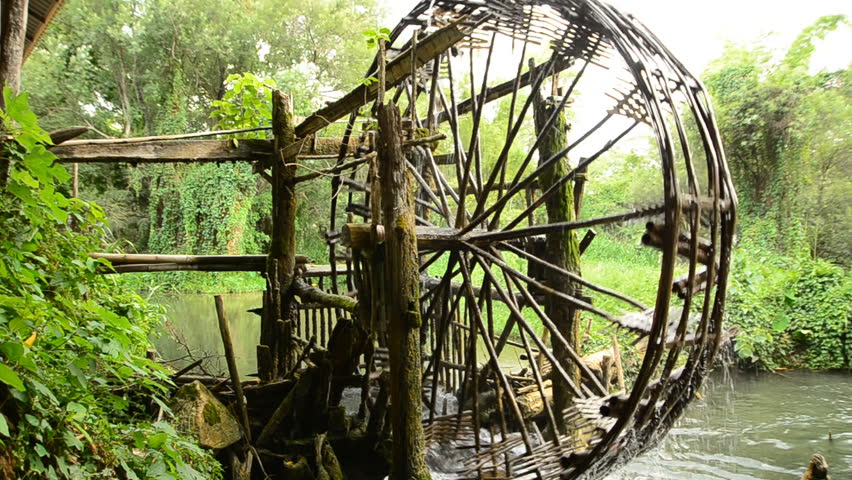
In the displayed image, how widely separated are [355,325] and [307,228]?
15593 mm

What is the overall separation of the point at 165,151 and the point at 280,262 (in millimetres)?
1656

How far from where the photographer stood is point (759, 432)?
7.04m

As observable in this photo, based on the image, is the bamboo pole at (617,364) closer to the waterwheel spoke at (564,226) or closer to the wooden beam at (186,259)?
the waterwheel spoke at (564,226)

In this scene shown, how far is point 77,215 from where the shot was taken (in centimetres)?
263

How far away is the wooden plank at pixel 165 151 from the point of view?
5.15 metres

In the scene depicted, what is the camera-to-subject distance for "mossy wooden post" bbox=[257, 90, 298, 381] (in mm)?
5824

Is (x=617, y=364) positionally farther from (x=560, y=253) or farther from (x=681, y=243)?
(x=681, y=243)

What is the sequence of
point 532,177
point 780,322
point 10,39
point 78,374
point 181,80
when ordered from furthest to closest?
point 181,80
point 780,322
point 532,177
point 10,39
point 78,374

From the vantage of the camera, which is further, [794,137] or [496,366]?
[794,137]

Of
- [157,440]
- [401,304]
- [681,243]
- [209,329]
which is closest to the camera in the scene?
[157,440]

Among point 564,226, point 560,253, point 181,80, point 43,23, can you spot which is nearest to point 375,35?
point 564,226

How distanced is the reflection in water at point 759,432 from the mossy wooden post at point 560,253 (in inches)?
52.2

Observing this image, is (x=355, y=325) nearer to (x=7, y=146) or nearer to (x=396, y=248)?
(x=396, y=248)

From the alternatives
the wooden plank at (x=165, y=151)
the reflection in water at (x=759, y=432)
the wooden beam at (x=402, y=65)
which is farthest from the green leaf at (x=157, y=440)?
the reflection in water at (x=759, y=432)
